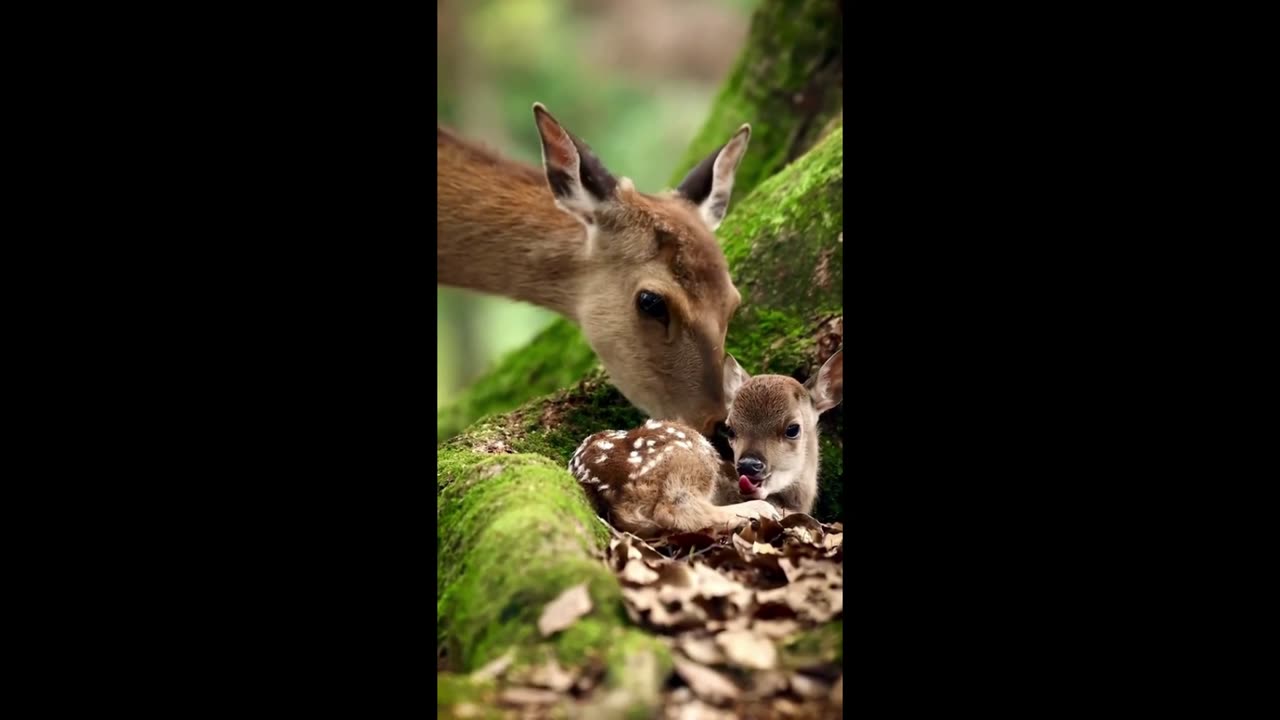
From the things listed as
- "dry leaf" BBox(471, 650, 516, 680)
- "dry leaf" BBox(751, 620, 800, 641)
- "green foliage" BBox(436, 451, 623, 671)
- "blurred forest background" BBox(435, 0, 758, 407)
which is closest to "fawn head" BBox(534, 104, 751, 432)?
"green foliage" BBox(436, 451, 623, 671)

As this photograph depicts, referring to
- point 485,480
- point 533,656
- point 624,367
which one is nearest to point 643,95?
point 624,367

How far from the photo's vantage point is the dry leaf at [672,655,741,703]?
2.09 metres

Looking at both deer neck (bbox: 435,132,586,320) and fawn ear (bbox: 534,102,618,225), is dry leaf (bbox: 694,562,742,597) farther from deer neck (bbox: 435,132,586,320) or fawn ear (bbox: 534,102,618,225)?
deer neck (bbox: 435,132,586,320)

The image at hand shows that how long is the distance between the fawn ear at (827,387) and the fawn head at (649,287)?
1.18 ft

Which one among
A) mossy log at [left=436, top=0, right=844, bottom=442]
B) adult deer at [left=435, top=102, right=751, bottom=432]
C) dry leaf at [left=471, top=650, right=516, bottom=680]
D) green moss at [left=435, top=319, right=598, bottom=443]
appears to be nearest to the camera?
dry leaf at [left=471, top=650, right=516, bottom=680]

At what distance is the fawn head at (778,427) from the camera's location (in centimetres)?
382

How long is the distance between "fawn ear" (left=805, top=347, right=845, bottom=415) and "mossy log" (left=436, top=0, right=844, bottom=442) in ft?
6.43

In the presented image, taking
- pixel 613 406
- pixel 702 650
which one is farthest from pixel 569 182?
pixel 702 650

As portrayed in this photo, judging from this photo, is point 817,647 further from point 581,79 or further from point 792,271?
point 581,79

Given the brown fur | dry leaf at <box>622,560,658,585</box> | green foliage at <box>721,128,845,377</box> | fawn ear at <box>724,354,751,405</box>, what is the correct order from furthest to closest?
green foliage at <box>721,128,845,377</box> → fawn ear at <box>724,354,751,405</box> → the brown fur → dry leaf at <box>622,560,658,585</box>

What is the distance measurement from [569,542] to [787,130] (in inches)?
160
